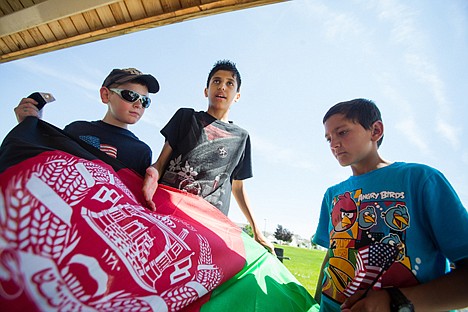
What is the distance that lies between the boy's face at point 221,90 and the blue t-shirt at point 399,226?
40.3 inches

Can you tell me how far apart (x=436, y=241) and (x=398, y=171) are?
297mm

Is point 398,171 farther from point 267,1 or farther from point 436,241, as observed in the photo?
point 267,1

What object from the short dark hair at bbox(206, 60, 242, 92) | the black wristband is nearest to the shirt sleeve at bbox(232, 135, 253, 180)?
the short dark hair at bbox(206, 60, 242, 92)

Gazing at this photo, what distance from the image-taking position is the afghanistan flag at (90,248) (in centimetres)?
53

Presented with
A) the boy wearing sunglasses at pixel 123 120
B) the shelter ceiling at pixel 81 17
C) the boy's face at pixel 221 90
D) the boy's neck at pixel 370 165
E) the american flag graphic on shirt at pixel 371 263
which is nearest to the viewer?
the american flag graphic on shirt at pixel 371 263

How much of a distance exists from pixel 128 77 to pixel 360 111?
1502 mm

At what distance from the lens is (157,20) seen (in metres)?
2.27

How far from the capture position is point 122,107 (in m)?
1.57

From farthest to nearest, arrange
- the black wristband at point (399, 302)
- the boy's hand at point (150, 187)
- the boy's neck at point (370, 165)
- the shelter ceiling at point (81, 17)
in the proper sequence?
the shelter ceiling at point (81, 17), the boy's neck at point (370, 165), the boy's hand at point (150, 187), the black wristband at point (399, 302)

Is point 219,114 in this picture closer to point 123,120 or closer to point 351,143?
point 123,120

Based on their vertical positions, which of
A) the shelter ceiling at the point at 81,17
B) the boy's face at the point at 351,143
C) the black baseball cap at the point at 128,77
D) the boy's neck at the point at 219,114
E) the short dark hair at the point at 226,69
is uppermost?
the shelter ceiling at the point at 81,17

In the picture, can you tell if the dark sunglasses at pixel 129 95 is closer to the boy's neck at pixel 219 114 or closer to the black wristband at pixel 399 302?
the boy's neck at pixel 219 114

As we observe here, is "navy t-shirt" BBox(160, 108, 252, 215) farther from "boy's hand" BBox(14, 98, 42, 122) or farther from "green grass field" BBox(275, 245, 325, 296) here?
"green grass field" BBox(275, 245, 325, 296)

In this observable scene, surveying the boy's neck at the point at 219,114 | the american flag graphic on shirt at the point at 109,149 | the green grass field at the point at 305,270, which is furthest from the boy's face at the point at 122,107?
the green grass field at the point at 305,270
